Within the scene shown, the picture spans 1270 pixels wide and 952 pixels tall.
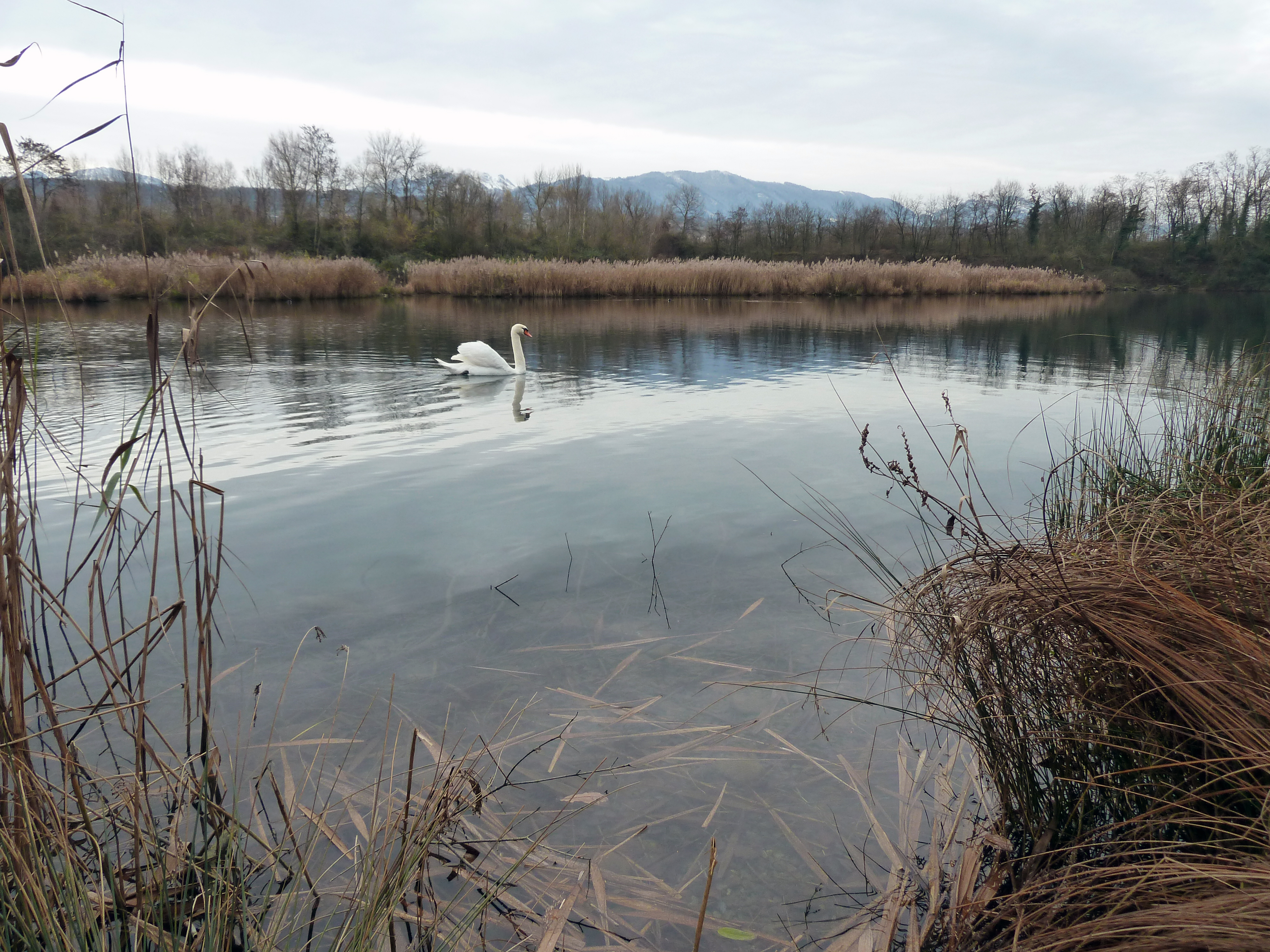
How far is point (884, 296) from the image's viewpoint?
1125 inches

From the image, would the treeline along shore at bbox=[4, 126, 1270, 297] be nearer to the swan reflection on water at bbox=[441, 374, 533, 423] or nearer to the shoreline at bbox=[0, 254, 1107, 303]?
the shoreline at bbox=[0, 254, 1107, 303]

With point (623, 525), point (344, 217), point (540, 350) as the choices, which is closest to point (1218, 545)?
point (623, 525)

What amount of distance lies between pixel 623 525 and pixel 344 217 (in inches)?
1606

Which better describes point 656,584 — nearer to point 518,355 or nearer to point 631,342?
point 518,355

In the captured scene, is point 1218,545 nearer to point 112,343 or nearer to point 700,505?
point 700,505

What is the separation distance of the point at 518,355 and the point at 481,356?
772 mm

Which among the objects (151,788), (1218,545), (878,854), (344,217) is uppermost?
(344,217)

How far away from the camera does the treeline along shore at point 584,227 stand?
125 ft

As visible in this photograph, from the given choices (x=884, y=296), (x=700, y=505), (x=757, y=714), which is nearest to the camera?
(x=757, y=714)

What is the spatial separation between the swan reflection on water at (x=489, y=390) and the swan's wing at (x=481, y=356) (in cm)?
17

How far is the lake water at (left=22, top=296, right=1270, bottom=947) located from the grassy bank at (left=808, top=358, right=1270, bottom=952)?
1.40 feet

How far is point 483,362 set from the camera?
34.8 ft

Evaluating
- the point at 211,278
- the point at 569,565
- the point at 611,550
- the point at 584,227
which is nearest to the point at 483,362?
the point at 611,550

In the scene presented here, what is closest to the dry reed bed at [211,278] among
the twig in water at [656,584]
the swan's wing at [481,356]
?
the swan's wing at [481,356]
